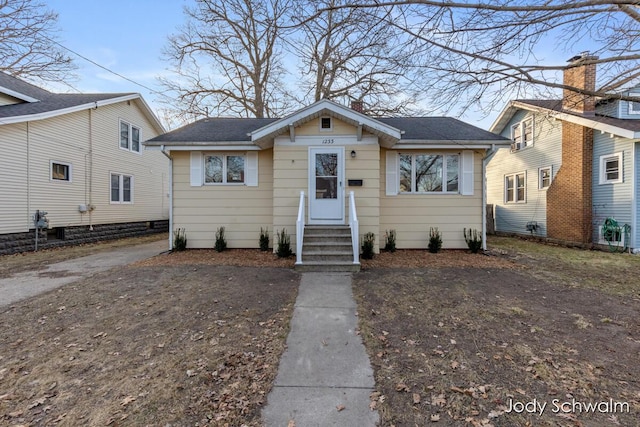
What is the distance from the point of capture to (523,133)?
45.7 feet

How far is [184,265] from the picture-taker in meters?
7.00

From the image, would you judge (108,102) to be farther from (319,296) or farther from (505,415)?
(505,415)

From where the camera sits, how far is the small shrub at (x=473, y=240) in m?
8.59

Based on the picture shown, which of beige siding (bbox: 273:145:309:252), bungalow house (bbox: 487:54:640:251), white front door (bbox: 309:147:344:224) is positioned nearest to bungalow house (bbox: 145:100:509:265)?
beige siding (bbox: 273:145:309:252)

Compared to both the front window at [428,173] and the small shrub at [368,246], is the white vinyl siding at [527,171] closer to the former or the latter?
the front window at [428,173]

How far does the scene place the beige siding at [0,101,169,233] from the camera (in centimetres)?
975

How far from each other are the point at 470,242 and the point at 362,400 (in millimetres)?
7373

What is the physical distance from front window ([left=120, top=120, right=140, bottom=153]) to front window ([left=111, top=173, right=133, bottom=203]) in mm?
1446

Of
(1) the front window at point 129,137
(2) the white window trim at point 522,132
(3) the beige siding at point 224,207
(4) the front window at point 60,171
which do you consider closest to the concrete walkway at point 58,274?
(3) the beige siding at point 224,207

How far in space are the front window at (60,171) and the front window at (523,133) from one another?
739 inches

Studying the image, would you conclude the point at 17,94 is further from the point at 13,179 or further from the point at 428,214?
the point at 428,214

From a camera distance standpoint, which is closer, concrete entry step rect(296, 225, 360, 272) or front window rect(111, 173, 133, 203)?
concrete entry step rect(296, 225, 360, 272)

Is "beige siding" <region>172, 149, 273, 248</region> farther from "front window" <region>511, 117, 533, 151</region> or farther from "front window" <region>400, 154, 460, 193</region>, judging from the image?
"front window" <region>511, 117, 533, 151</region>

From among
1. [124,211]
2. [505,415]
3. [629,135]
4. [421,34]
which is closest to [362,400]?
[505,415]
